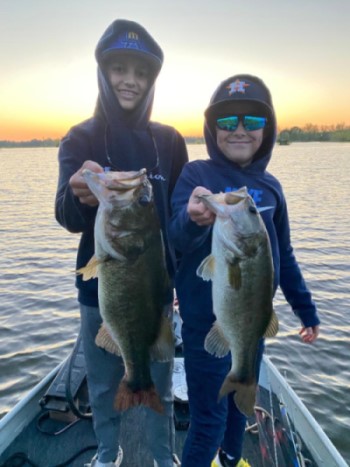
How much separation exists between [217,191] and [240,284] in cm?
80

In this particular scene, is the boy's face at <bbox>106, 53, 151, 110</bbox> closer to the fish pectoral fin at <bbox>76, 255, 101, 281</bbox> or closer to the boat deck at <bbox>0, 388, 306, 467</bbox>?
the fish pectoral fin at <bbox>76, 255, 101, 281</bbox>

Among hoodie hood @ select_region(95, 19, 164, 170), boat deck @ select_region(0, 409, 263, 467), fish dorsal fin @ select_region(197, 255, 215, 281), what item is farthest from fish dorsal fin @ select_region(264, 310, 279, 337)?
boat deck @ select_region(0, 409, 263, 467)

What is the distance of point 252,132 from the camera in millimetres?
2877

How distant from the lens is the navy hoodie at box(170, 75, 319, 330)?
273 centimetres

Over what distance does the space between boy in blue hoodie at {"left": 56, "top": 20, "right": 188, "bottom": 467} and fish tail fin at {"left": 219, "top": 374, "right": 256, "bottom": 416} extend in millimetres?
689

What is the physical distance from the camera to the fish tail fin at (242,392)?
250cm

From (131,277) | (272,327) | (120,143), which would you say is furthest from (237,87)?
(272,327)

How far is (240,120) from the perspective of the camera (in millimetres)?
2842

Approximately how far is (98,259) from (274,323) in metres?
1.18

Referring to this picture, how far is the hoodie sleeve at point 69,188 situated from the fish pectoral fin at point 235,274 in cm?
97

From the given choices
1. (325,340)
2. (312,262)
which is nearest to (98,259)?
(325,340)

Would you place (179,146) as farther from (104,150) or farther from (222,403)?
(222,403)

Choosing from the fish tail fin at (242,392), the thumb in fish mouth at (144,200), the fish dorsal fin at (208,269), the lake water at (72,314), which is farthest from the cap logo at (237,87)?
the lake water at (72,314)

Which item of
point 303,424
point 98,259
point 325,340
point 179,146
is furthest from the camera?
point 325,340
